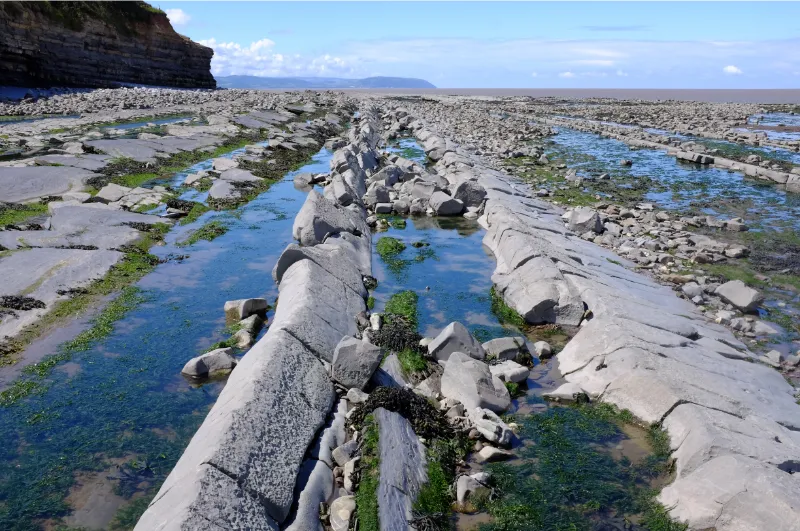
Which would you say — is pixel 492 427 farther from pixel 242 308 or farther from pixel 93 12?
pixel 93 12

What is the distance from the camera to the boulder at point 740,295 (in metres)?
9.53

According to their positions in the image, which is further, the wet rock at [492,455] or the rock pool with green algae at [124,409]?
the wet rock at [492,455]

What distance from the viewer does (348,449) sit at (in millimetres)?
5820

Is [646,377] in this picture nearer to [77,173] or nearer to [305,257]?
[305,257]

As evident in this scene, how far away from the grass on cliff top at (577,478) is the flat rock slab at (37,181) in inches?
560

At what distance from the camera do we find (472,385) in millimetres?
6848

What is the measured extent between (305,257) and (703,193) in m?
15.2

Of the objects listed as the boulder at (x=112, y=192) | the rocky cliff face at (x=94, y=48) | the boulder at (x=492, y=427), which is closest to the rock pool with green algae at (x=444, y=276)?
the boulder at (x=492, y=427)

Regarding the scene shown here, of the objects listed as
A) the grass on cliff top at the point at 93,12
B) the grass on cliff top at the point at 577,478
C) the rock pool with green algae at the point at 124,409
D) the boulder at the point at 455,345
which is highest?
the grass on cliff top at the point at 93,12

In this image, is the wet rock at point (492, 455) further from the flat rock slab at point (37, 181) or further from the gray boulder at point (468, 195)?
the flat rock slab at point (37, 181)

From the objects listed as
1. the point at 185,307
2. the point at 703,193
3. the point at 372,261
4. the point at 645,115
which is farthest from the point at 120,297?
the point at 645,115

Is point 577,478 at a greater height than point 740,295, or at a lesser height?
lesser

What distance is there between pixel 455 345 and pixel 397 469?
261 centimetres

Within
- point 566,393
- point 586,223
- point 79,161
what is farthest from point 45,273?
point 586,223
